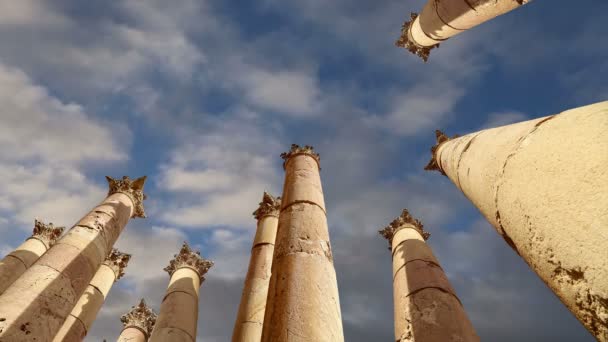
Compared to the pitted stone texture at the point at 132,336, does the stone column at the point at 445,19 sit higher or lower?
higher

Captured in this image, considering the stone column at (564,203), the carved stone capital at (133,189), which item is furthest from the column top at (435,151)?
the carved stone capital at (133,189)

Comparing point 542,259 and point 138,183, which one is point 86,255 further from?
point 542,259

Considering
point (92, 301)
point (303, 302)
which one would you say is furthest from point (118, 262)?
point (303, 302)

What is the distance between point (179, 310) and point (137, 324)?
6359 millimetres

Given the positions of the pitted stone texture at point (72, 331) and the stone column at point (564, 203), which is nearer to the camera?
the stone column at point (564, 203)

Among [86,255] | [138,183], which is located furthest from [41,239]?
[86,255]

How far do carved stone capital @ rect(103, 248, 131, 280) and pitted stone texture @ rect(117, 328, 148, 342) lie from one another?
9.70ft

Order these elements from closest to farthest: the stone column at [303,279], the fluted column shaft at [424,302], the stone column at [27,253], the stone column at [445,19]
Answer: the stone column at [303,279] → the fluted column shaft at [424,302] → the stone column at [445,19] → the stone column at [27,253]

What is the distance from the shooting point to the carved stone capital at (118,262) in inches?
785

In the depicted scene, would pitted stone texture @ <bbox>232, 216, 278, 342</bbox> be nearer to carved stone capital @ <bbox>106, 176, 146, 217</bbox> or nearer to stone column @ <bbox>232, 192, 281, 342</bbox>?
stone column @ <bbox>232, 192, 281, 342</bbox>

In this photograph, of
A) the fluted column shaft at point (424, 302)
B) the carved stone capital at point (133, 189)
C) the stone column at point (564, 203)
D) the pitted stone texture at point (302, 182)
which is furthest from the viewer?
the carved stone capital at point (133, 189)

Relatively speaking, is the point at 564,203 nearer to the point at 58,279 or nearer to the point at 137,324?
the point at 58,279

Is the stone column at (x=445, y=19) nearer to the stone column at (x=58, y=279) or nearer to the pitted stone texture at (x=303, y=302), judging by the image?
the pitted stone texture at (x=303, y=302)

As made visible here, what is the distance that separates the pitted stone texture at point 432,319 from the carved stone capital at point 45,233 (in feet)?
61.5
